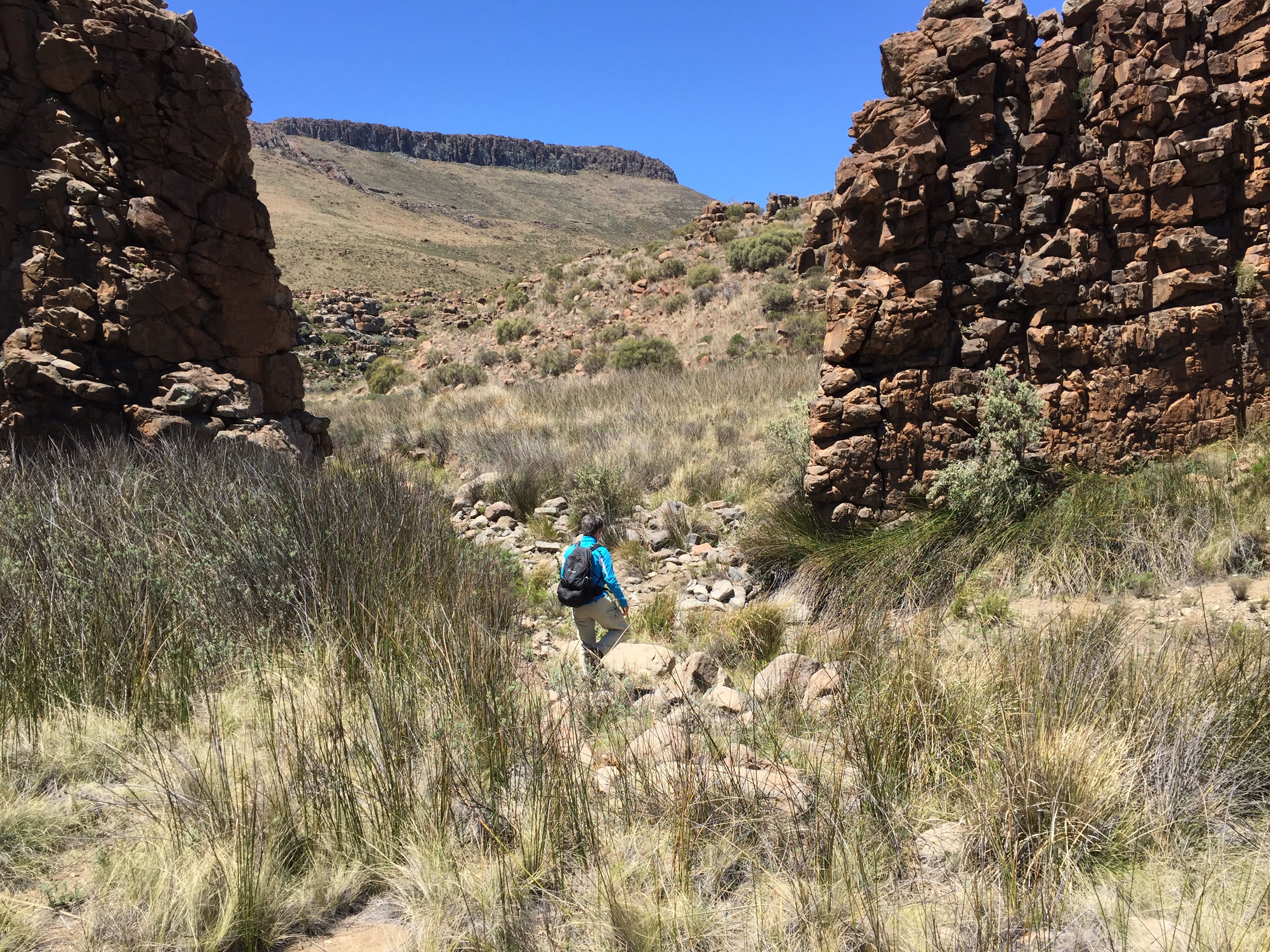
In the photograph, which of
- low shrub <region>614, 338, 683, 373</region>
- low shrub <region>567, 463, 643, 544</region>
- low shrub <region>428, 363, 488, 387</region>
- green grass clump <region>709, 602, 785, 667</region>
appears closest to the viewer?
green grass clump <region>709, 602, 785, 667</region>

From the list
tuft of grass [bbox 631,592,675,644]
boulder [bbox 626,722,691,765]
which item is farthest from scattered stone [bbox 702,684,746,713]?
tuft of grass [bbox 631,592,675,644]

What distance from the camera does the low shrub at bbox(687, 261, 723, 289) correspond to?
2438 centimetres

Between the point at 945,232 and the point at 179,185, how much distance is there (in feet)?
23.2

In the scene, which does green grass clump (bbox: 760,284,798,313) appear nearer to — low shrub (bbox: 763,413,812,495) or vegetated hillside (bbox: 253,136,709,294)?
low shrub (bbox: 763,413,812,495)

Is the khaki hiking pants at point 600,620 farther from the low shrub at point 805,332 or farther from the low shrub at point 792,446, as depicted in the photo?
the low shrub at point 805,332

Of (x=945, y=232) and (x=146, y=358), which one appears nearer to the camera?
(x=945, y=232)

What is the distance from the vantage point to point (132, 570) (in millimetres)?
4312

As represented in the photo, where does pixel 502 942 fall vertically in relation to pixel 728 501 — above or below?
below

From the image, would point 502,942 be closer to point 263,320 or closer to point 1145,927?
point 1145,927

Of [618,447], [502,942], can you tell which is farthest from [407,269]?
[502,942]

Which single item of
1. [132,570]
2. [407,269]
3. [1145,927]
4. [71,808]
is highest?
[407,269]

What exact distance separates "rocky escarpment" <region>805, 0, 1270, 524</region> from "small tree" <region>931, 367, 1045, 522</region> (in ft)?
0.60

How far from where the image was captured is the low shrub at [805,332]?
1752cm

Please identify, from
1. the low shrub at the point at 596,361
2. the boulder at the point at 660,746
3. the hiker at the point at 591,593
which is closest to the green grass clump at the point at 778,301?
the low shrub at the point at 596,361
